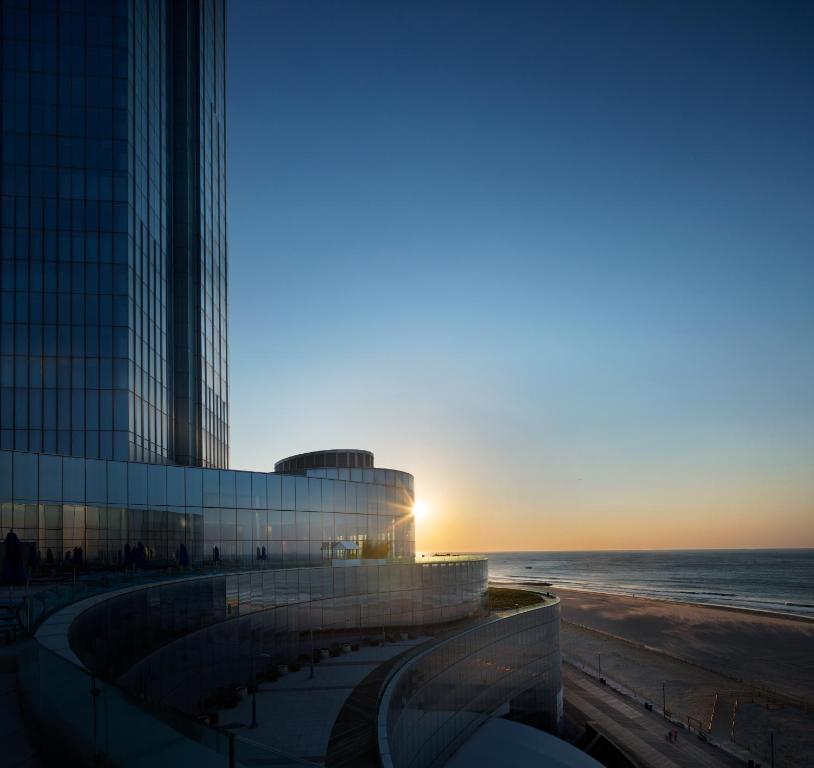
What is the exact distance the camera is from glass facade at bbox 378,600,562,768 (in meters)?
28.6

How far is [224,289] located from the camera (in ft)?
312

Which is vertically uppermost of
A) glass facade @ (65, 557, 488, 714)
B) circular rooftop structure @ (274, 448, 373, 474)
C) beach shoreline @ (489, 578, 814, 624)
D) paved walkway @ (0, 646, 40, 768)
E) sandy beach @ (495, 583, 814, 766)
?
circular rooftop structure @ (274, 448, 373, 474)

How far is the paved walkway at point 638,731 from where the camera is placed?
151 ft

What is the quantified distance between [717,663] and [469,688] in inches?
1975

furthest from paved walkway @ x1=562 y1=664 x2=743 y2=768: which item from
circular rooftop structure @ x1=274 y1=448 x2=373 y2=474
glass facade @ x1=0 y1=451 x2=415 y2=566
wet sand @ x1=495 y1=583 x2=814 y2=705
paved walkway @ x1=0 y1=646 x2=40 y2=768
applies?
paved walkway @ x1=0 y1=646 x2=40 y2=768

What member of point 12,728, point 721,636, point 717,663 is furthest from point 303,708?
point 721,636

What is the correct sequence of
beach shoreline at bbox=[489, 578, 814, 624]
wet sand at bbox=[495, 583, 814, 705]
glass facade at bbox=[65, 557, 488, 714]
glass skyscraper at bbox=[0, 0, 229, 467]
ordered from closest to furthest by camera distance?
glass facade at bbox=[65, 557, 488, 714] < glass skyscraper at bbox=[0, 0, 229, 467] < wet sand at bbox=[495, 583, 814, 705] < beach shoreline at bbox=[489, 578, 814, 624]

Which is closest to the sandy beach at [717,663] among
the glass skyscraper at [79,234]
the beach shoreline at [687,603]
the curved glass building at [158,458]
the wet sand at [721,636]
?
the wet sand at [721,636]

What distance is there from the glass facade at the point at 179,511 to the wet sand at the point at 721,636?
127 ft

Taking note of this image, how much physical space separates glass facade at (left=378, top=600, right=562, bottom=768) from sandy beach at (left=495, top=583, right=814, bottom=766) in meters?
13.8

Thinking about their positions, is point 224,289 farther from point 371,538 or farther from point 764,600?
point 764,600

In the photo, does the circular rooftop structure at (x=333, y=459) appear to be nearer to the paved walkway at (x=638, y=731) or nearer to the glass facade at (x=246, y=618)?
the glass facade at (x=246, y=618)

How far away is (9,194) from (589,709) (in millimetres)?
64068

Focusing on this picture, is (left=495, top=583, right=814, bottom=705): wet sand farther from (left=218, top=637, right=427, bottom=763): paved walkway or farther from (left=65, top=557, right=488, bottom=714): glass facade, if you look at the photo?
(left=218, top=637, right=427, bottom=763): paved walkway
